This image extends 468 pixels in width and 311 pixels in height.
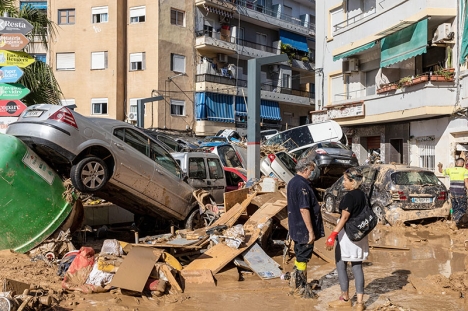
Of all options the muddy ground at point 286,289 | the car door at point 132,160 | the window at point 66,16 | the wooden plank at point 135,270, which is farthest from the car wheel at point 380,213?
the window at point 66,16

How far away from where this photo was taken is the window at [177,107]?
3325 centimetres

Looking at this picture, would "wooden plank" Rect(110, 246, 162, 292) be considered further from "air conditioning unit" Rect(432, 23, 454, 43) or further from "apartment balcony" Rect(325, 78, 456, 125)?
"air conditioning unit" Rect(432, 23, 454, 43)

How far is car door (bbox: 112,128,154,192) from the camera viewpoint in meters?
9.19

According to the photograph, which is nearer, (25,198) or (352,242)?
(352,242)

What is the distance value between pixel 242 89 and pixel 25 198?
96.3ft

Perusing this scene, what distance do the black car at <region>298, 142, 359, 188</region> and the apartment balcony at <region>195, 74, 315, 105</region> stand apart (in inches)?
688

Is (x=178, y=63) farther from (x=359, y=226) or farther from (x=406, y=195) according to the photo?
(x=359, y=226)

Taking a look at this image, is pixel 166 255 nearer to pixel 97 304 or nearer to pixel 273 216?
pixel 97 304

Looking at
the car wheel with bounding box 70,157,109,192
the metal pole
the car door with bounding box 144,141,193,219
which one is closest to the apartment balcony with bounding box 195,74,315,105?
the metal pole

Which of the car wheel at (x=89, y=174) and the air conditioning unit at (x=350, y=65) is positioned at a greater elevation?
the air conditioning unit at (x=350, y=65)

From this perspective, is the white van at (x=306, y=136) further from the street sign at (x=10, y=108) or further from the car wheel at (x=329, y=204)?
the street sign at (x=10, y=108)

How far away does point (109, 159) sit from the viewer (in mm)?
9109

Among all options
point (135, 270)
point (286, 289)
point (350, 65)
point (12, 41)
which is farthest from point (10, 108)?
point (350, 65)

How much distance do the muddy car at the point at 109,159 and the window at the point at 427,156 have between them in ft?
42.1
